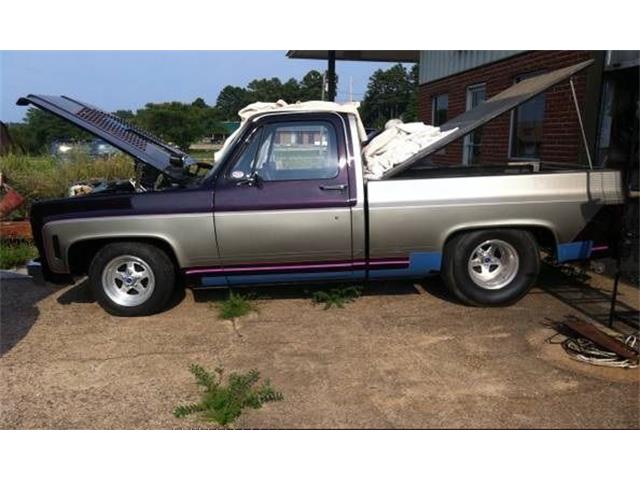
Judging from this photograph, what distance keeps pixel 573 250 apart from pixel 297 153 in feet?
9.13

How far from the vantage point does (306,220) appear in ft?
16.1

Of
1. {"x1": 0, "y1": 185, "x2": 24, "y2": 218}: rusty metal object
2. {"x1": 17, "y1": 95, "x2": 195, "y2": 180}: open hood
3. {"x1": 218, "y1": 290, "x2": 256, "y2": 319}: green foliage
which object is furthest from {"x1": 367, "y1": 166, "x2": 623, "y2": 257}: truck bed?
{"x1": 0, "y1": 185, "x2": 24, "y2": 218}: rusty metal object

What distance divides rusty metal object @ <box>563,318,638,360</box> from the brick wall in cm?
297

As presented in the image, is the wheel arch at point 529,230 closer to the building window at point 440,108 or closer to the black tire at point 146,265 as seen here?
the black tire at point 146,265

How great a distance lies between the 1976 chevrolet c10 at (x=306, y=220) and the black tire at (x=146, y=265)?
0.03 ft

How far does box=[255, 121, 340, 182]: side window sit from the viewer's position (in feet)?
16.3

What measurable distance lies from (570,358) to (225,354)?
8.74 ft

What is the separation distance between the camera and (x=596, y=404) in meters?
3.47

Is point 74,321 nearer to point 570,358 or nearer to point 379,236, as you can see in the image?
point 379,236

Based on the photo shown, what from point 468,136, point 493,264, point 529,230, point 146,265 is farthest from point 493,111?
point 468,136

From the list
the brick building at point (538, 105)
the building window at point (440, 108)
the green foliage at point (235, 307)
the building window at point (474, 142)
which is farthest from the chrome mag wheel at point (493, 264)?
the building window at point (440, 108)
